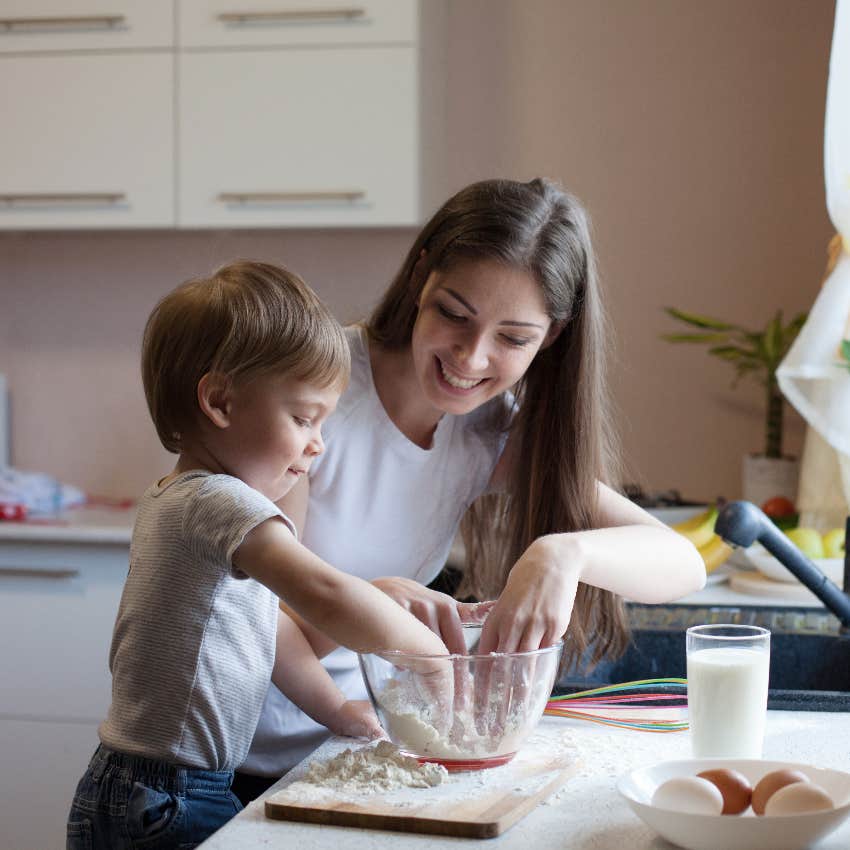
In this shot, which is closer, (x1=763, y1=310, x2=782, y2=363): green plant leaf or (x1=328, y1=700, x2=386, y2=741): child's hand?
(x1=328, y1=700, x2=386, y2=741): child's hand

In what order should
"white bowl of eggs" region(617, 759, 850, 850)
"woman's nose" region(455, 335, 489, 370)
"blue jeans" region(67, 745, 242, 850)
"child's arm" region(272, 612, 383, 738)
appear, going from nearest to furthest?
1. "white bowl of eggs" region(617, 759, 850, 850)
2. "blue jeans" region(67, 745, 242, 850)
3. "child's arm" region(272, 612, 383, 738)
4. "woman's nose" region(455, 335, 489, 370)

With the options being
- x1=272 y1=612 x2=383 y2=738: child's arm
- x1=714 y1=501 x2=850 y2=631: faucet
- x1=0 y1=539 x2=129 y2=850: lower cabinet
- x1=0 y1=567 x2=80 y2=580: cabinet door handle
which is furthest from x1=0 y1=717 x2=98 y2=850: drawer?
x1=714 y1=501 x2=850 y2=631: faucet

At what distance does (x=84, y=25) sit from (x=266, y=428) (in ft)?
6.51

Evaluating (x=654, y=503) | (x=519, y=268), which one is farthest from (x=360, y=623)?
(x=654, y=503)

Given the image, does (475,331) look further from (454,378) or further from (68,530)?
(68,530)

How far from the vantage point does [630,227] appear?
9.61 ft

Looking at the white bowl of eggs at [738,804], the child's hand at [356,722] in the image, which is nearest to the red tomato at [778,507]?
the child's hand at [356,722]

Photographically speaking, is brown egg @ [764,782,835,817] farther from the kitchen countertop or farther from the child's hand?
the child's hand

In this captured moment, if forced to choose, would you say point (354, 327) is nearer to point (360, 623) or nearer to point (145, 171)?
point (360, 623)

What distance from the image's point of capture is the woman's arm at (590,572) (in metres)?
1.11

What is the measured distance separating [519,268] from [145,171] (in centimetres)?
163

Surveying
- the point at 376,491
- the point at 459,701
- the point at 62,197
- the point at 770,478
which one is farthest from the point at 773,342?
the point at 459,701

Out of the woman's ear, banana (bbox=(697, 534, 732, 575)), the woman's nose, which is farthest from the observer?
banana (bbox=(697, 534, 732, 575))

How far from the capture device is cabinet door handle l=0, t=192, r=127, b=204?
282 centimetres
